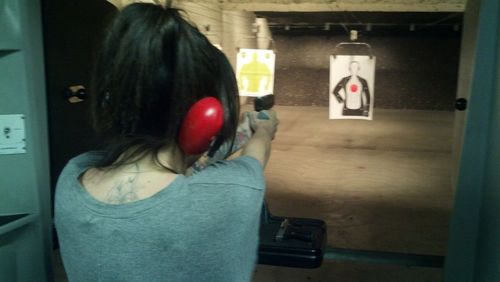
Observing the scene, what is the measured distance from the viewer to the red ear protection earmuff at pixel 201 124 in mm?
684

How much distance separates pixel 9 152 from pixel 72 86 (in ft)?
2.35

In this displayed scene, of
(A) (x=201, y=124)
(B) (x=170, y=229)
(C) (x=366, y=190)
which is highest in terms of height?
(A) (x=201, y=124)

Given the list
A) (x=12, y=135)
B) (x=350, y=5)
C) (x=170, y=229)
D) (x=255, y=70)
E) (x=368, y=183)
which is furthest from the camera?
(x=368, y=183)

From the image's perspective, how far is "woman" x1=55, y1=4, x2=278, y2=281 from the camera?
66 centimetres

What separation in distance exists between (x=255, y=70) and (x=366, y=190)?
1.91 metres

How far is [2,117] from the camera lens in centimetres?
108

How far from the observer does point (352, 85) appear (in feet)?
6.38

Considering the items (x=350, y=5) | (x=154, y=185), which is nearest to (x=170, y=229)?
(x=154, y=185)

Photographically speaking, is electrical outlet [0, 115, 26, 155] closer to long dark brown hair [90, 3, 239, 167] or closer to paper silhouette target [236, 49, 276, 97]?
long dark brown hair [90, 3, 239, 167]

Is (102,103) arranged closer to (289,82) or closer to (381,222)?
(381,222)

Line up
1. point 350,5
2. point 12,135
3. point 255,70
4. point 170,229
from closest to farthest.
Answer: point 170,229 < point 12,135 < point 255,70 < point 350,5

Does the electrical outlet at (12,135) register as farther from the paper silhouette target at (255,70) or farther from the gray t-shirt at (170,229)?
the paper silhouette target at (255,70)

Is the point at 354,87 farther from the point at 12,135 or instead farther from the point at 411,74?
the point at 411,74

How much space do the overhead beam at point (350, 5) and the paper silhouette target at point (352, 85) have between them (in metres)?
0.34
